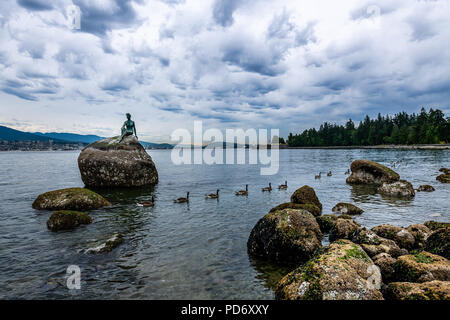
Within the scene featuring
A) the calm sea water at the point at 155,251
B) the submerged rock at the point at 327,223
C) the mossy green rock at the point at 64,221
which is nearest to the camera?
the calm sea water at the point at 155,251

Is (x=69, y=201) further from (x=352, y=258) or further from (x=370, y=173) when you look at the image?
(x=370, y=173)

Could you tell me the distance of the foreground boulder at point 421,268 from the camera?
21.7 ft

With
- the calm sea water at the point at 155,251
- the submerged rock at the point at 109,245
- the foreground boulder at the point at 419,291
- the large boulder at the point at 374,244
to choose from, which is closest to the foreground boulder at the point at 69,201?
the calm sea water at the point at 155,251

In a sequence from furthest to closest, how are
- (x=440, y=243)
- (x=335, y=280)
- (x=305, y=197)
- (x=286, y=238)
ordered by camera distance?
(x=305, y=197)
(x=286, y=238)
(x=440, y=243)
(x=335, y=280)

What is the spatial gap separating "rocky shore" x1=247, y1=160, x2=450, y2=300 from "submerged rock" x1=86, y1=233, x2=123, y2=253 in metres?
5.93

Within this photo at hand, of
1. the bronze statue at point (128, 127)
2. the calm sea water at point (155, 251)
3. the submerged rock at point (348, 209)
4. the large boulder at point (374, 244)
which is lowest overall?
the calm sea water at point (155, 251)

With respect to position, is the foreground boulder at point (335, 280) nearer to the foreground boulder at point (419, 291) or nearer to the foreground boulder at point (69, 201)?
the foreground boulder at point (419, 291)

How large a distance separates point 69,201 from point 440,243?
2065cm

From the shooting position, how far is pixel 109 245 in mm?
10242

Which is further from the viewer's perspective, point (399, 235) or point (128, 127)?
point (128, 127)

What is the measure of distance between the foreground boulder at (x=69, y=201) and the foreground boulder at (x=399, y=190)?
24710 mm

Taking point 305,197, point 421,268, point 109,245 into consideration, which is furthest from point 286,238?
point 305,197

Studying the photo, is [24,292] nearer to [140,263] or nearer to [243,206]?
[140,263]
